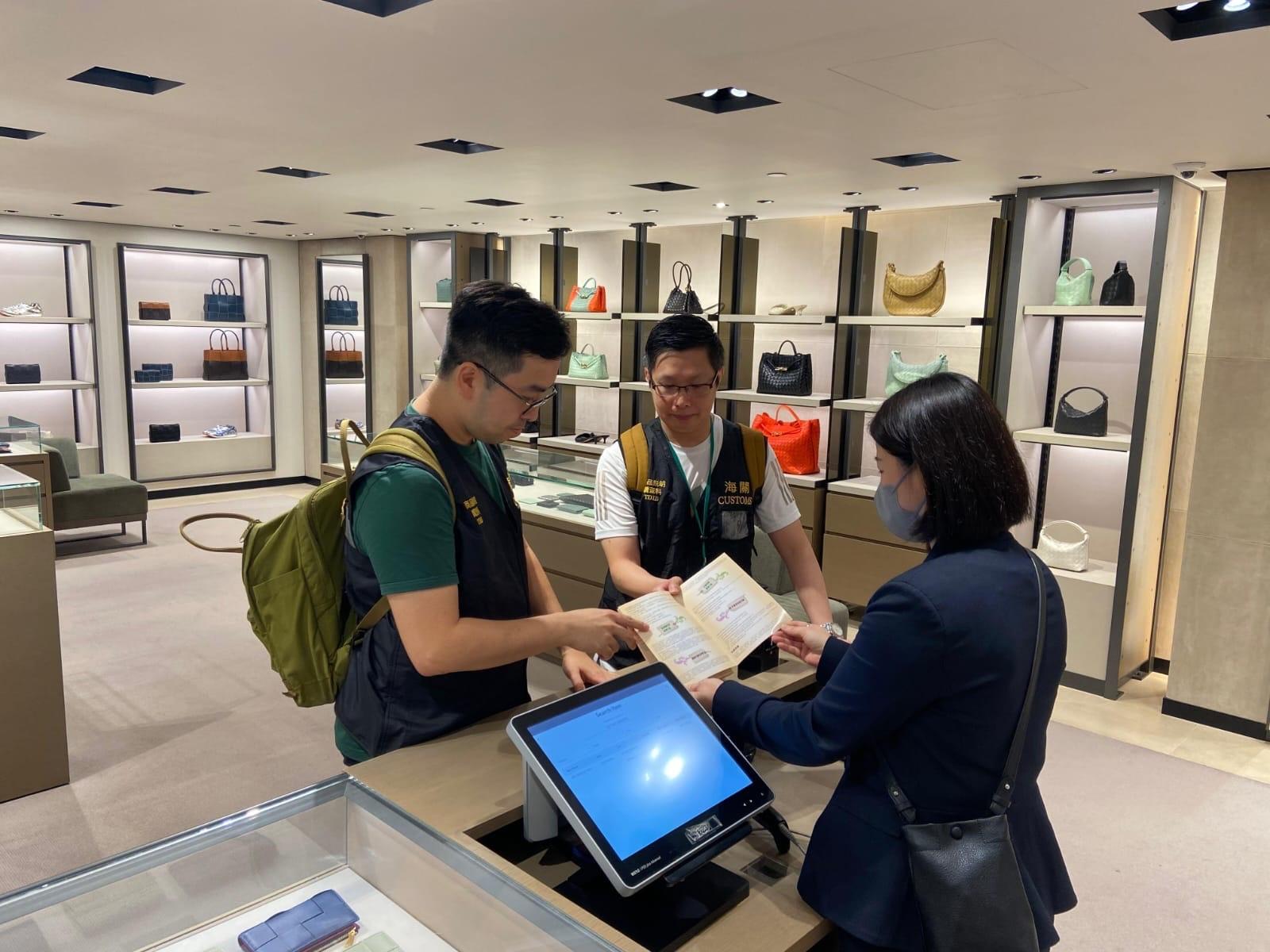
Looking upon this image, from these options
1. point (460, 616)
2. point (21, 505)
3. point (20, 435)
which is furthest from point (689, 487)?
point (20, 435)

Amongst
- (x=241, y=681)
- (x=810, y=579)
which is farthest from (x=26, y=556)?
(x=810, y=579)

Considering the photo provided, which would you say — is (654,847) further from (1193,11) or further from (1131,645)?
(1131,645)

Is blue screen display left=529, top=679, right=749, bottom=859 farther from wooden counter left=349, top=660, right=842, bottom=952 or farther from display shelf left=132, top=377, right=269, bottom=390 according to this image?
display shelf left=132, top=377, right=269, bottom=390

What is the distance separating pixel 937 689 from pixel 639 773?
40 centimetres

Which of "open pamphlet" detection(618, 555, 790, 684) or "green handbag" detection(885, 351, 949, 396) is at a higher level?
"green handbag" detection(885, 351, 949, 396)

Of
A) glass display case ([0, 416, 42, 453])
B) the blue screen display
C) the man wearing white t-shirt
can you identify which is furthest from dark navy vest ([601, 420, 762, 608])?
glass display case ([0, 416, 42, 453])

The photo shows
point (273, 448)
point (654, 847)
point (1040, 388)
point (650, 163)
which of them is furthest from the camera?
point (273, 448)

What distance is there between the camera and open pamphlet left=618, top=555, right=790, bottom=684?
1.58m

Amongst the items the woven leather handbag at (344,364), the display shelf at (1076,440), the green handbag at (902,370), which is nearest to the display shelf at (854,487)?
the green handbag at (902,370)

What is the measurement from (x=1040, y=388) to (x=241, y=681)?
4430 millimetres

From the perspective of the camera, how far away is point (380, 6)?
2312 mm

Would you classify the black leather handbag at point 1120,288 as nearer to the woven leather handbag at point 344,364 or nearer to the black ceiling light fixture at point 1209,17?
the black ceiling light fixture at point 1209,17

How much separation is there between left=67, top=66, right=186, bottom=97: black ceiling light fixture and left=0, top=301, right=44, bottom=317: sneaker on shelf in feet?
19.5

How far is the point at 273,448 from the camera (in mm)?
9711
